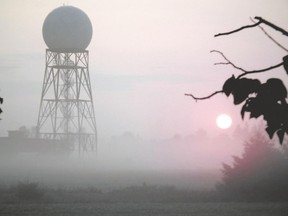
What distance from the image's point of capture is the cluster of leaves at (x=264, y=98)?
269 cm

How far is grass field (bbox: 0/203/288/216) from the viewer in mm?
23594

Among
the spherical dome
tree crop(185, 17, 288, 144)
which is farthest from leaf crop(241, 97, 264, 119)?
the spherical dome

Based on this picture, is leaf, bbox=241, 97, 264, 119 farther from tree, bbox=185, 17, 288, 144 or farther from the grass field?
the grass field

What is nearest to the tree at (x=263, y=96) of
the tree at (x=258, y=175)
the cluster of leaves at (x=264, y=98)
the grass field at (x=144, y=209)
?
the cluster of leaves at (x=264, y=98)

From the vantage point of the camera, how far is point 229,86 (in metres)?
2.98

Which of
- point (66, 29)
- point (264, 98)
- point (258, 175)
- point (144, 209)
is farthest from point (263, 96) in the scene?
point (66, 29)

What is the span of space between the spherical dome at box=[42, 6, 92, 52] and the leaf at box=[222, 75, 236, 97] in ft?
220

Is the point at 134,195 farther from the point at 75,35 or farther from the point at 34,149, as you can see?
the point at 34,149

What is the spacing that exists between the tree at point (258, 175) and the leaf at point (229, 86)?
29.9m

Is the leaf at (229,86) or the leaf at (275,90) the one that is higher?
the leaf at (229,86)

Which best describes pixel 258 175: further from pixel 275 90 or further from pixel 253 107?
pixel 275 90

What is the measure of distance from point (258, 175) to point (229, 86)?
31.0m

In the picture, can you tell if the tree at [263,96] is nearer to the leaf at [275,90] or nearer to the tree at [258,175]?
the leaf at [275,90]

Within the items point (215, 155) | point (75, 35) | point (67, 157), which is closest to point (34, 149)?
point (67, 157)
